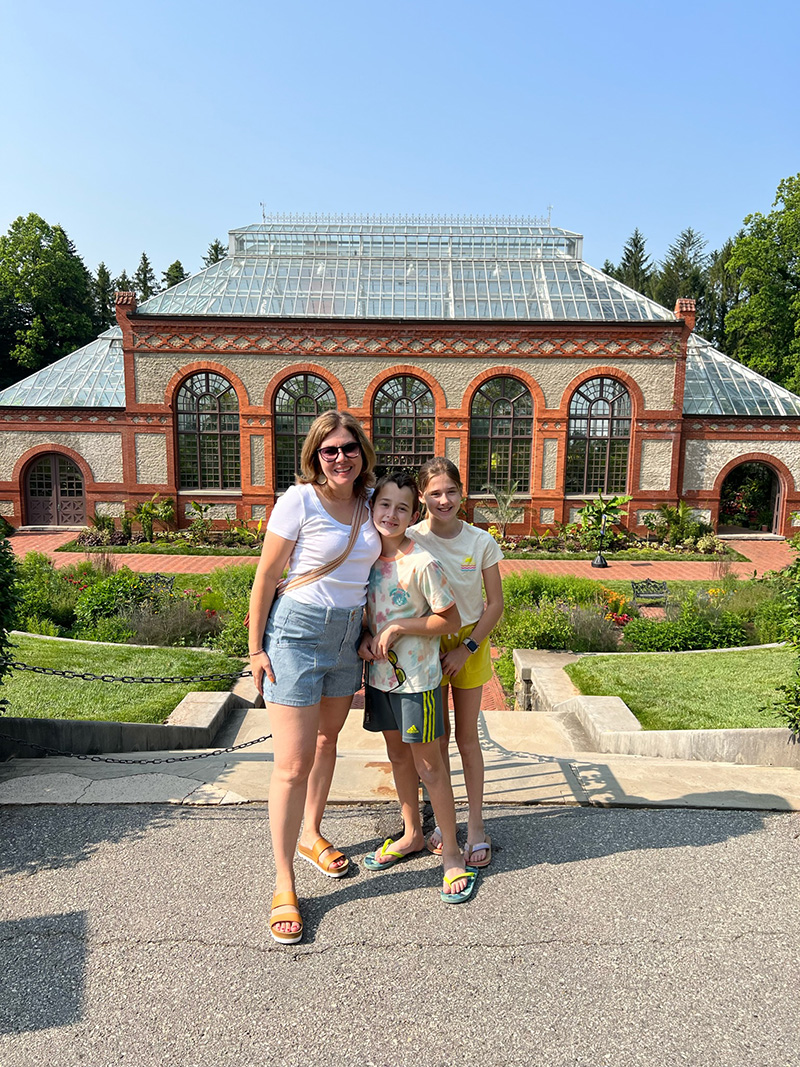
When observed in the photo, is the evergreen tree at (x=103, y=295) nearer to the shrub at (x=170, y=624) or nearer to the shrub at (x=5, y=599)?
the shrub at (x=170, y=624)

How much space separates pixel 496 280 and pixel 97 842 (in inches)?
831

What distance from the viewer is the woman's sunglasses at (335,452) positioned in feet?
10.4

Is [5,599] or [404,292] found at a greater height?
[404,292]

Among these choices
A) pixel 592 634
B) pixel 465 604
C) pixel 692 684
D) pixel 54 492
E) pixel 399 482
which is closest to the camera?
pixel 399 482

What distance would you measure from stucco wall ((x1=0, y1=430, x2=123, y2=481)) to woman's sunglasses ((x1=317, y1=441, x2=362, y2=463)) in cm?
1931

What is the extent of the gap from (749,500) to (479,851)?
24083 mm

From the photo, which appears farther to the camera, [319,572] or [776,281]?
[776,281]

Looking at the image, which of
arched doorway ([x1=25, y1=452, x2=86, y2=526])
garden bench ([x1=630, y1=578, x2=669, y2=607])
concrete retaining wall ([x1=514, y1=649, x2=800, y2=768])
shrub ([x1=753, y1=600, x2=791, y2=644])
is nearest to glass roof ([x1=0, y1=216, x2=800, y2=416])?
arched doorway ([x1=25, y1=452, x2=86, y2=526])

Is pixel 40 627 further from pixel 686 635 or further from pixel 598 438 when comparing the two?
pixel 598 438

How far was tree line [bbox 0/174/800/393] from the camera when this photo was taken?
2728 cm

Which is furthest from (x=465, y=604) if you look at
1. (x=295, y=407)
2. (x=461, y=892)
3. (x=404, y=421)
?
(x=295, y=407)

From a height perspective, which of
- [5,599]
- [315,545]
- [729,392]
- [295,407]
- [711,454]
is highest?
[729,392]

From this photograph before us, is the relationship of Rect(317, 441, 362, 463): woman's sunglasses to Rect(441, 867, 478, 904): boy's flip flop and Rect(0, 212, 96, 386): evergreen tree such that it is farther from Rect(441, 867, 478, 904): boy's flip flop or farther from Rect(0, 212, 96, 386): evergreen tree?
Rect(0, 212, 96, 386): evergreen tree

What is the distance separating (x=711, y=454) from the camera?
20750 millimetres
